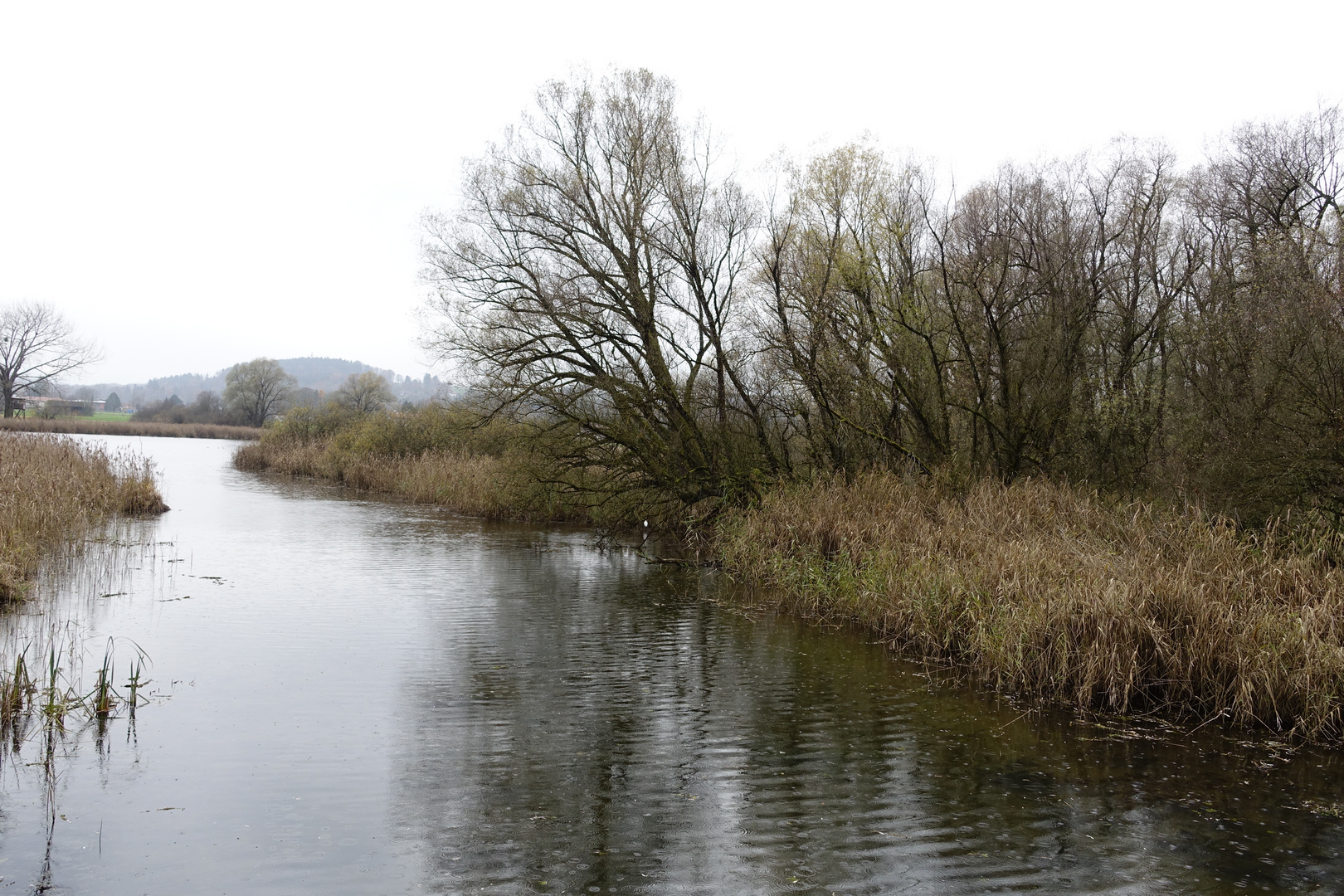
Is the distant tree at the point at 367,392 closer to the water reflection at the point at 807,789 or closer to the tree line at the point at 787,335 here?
the tree line at the point at 787,335

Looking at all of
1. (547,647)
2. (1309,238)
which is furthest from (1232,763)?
(1309,238)

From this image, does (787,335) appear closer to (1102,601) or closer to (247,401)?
(1102,601)

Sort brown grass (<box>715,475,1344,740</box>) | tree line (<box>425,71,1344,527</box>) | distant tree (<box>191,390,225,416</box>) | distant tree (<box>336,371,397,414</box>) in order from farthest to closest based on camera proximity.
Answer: distant tree (<box>191,390,225,416</box>)
distant tree (<box>336,371,397,414</box>)
tree line (<box>425,71,1344,527</box>)
brown grass (<box>715,475,1344,740</box>)

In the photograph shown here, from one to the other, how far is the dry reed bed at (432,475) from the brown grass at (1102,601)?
27.4 ft

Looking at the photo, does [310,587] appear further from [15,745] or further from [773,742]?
[773,742]

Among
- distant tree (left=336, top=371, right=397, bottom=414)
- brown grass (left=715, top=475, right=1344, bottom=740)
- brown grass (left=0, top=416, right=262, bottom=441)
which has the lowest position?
brown grass (left=715, top=475, right=1344, bottom=740)

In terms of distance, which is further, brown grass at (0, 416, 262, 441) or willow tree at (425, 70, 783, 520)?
brown grass at (0, 416, 262, 441)

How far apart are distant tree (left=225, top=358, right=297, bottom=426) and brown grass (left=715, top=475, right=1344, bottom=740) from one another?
226 feet

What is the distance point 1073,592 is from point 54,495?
16.6 meters

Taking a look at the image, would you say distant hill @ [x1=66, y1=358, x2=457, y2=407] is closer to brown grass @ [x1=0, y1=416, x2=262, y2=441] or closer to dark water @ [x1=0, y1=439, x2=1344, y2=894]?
brown grass @ [x1=0, y1=416, x2=262, y2=441]

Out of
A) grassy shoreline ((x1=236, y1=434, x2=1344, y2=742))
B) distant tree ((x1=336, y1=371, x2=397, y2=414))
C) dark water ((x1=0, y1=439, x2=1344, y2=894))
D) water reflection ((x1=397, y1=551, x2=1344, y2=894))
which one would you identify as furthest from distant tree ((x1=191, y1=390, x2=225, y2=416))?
water reflection ((x1=397, y1=551, x2=1344, y2=894))

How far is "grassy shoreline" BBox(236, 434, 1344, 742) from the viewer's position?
24.3 ft

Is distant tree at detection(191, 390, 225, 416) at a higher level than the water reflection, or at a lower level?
higher

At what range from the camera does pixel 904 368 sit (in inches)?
667
